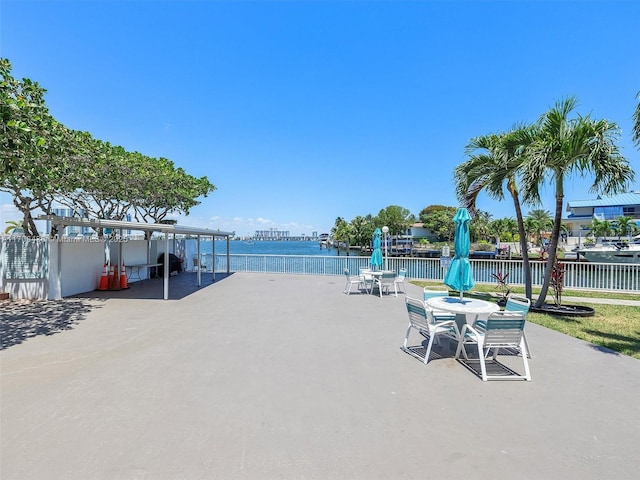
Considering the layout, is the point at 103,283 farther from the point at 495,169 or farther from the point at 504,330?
the point at 495,169

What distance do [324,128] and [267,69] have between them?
8.56 metres

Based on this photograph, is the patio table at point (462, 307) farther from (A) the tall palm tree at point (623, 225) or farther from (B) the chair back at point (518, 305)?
(A) the tall palm tree at point (623, 225)

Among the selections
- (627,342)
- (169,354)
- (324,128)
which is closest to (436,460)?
(169,354)

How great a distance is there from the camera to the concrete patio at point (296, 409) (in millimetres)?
2293

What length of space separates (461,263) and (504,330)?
4.33 feet

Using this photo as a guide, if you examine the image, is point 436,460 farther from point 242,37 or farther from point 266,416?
point 242,37

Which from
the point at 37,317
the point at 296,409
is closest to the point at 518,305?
the point at 296,409

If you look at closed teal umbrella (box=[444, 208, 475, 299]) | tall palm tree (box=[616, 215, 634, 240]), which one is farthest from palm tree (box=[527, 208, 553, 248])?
closed teal umbrella (box=[444, 208, 475, 299])

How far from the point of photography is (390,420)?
290 cm

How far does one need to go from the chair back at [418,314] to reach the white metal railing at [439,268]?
25.1ft

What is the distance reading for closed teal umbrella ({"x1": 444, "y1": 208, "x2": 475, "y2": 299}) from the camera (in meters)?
4.95

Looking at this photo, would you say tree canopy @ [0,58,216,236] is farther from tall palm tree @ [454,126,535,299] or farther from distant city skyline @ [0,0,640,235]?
tall palm tree @ [454,126,535,299]

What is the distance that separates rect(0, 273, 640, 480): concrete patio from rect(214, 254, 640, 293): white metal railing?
7.62 m

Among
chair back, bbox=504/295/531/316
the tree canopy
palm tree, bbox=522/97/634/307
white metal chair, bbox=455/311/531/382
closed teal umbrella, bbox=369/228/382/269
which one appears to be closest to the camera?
white metal chair, bbox=455/311/531/382
